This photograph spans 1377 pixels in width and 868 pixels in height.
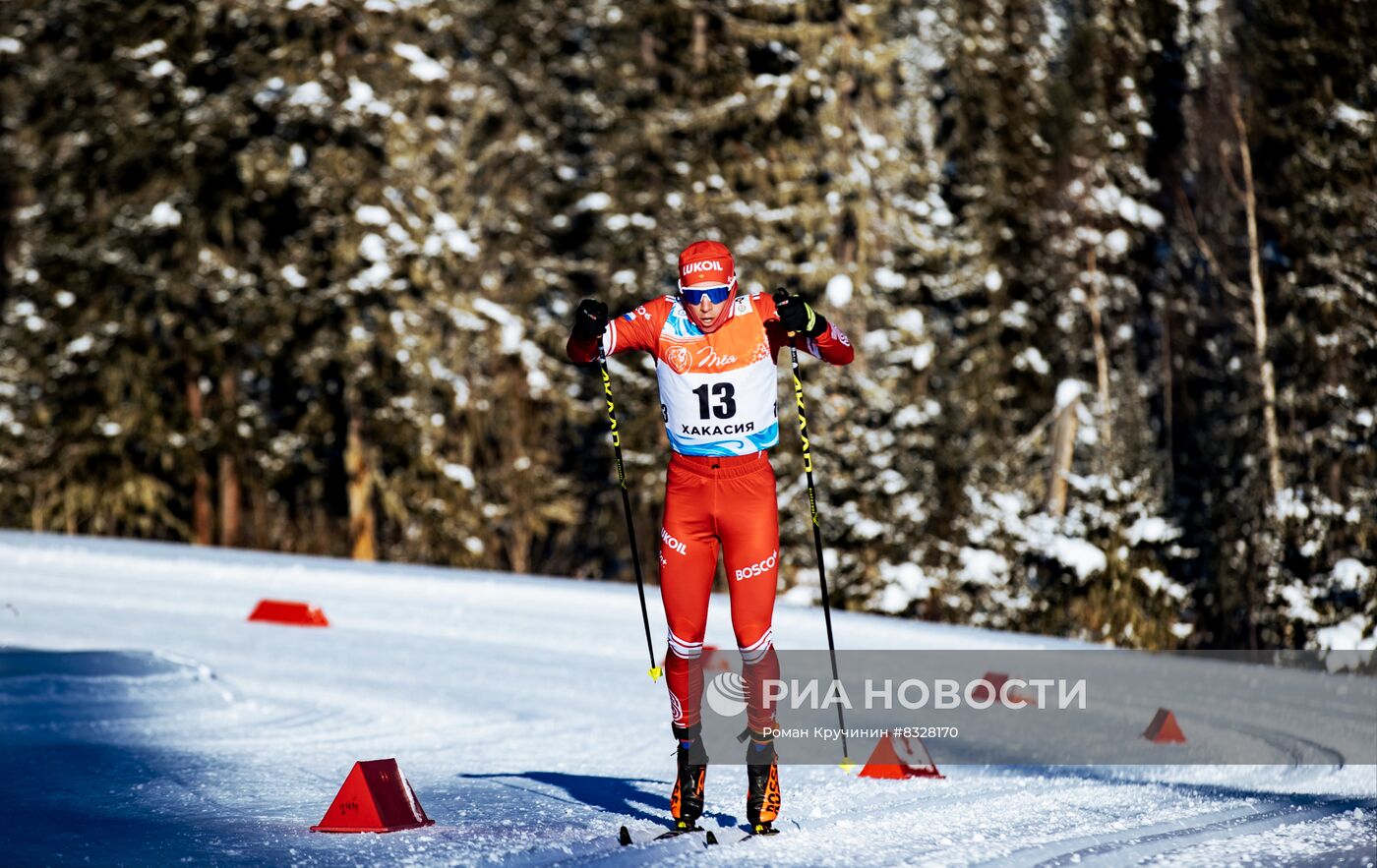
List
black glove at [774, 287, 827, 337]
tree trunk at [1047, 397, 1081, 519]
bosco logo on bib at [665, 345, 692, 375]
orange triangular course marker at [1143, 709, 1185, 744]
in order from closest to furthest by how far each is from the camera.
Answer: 1. black glove at [774, 287, 827, 337]
2. bosco logo on bib at [665, 345, 692, 375]
3. orange triangular course marker at [1143, 709, 1185, 744]
4. tree trunk at [1047, 397, 1081, 519]

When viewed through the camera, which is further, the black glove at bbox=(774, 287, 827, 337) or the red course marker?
the red course marker

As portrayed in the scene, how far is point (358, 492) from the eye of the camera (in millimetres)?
23984

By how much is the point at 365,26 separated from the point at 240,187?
3363 millimetres

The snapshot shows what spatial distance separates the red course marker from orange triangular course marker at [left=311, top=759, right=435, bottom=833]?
7.20 metres

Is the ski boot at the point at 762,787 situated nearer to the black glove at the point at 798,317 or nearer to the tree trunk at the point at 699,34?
the black glove at the point at 798,317

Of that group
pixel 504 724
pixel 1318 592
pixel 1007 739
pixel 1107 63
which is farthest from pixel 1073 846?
pixel 1107 63

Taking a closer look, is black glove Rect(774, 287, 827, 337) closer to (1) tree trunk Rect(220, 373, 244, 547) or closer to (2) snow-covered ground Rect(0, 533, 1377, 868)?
(2) snow-covered ground Rect(0, 533, 1377, 868)

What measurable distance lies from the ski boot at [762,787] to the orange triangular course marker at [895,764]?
1.37 metres

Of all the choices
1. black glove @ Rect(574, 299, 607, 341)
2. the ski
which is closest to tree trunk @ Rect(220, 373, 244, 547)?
black glove @ Rect(574, 299, 607, 341)

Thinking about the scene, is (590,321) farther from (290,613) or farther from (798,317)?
(290,613)

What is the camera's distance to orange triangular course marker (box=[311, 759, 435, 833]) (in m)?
5.63

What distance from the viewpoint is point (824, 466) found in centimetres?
2141

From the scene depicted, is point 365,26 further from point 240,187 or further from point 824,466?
point 824,466

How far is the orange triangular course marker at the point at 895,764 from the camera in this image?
7168mm
